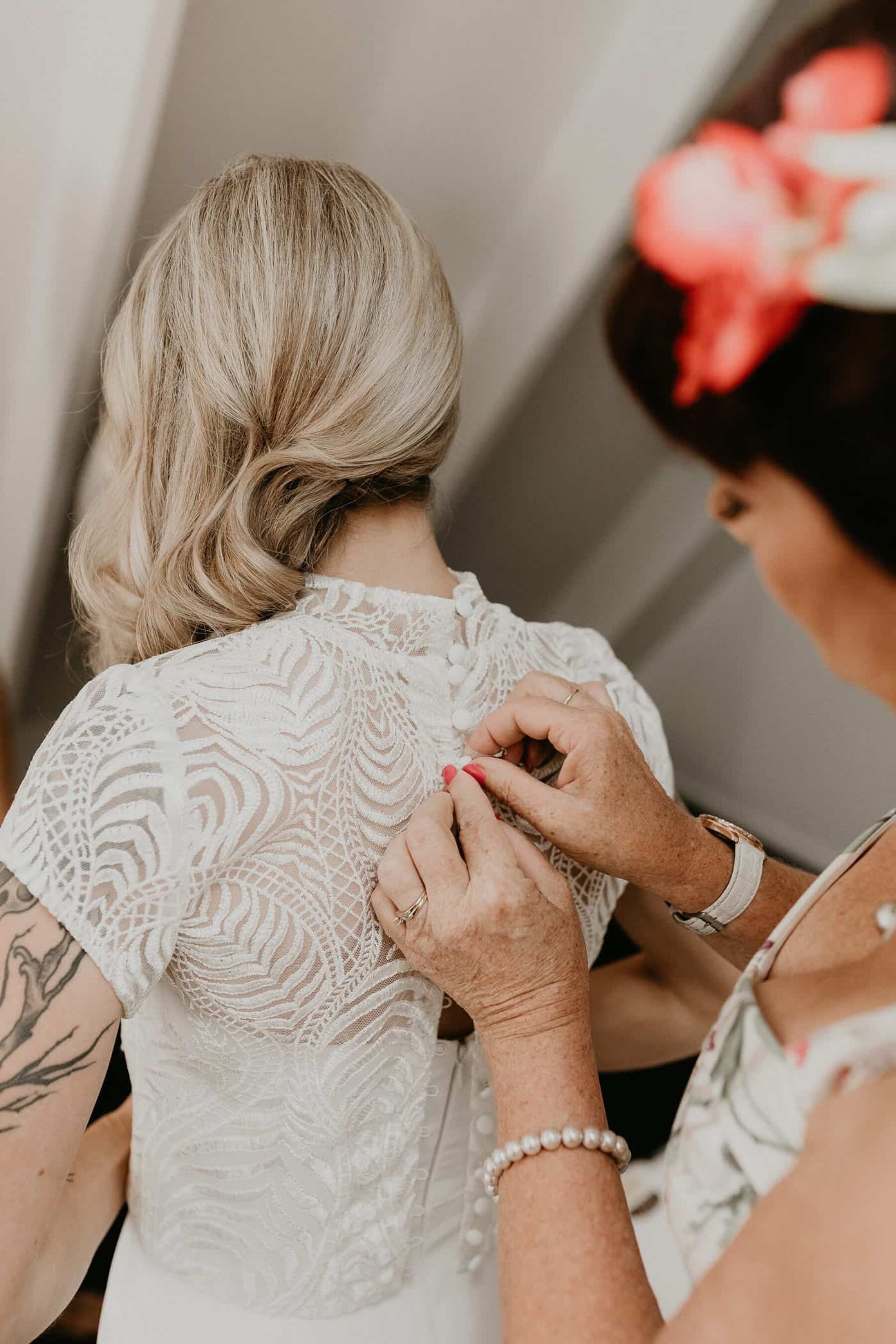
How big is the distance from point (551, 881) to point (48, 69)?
939mm

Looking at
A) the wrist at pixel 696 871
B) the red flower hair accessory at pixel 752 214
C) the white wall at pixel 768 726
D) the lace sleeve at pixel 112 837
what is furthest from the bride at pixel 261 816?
the white wall at pixel 768 726

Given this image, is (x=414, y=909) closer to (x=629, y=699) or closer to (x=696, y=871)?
(x=696, y=871)

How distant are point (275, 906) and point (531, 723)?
0.27 m

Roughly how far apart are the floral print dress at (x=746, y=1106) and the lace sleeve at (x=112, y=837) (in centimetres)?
40

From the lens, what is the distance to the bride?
74 centimetres

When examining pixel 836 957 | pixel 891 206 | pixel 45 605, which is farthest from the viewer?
pixel 45 605

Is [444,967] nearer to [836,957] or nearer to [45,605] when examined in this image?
[836,957]

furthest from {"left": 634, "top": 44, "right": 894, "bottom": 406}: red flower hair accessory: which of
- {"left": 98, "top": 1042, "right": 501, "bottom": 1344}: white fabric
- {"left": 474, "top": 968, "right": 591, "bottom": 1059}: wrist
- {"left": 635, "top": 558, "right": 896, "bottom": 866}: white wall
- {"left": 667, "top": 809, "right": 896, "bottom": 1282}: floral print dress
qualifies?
{"left": 635, "top": 558, "right": 896, "bottom": 866}: white wall

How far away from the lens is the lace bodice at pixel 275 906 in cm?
74

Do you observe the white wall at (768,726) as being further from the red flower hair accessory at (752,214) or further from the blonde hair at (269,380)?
the red flower hair accessory at (752,214)

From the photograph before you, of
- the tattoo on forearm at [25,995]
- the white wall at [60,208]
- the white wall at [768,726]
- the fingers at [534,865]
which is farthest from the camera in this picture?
the white wall at [768,726]

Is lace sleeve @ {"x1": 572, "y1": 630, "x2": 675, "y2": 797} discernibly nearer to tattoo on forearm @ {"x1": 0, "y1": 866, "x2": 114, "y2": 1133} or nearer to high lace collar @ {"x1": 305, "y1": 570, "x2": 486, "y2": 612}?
high lace collar @ {"x1": 305, "y1": 570, "x2": 486, "y2": 612}

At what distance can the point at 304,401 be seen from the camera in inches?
35.9

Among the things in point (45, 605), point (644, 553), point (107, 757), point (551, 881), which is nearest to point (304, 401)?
point (107, 757)
